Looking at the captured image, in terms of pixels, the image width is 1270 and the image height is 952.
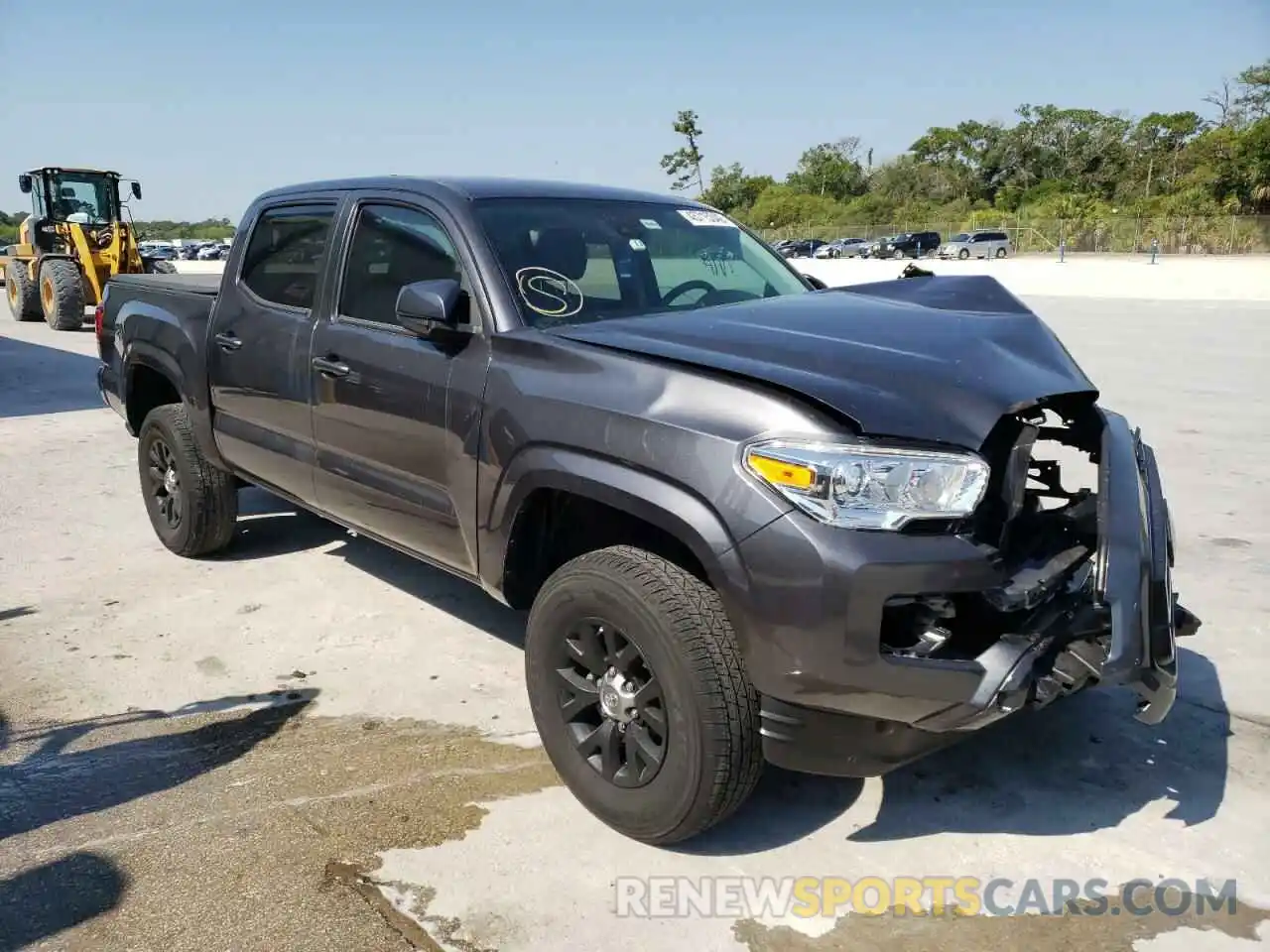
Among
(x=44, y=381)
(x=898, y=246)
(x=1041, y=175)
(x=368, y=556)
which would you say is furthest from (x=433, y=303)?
(x=1041, y=175)

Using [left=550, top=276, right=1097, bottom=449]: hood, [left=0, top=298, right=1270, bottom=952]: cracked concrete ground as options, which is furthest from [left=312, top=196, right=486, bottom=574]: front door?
[left=0, top=298, right=1270, bottom=952]: cracked concrete ground

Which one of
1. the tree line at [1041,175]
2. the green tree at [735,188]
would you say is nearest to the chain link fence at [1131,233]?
the tree line at [1041,175]

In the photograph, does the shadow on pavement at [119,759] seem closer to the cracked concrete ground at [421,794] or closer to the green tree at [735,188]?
the cracked concrete ground at [421,794]

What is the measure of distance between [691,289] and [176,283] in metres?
3.11

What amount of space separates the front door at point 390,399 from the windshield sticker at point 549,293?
0.20 meters

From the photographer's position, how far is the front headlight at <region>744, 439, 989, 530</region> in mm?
2436

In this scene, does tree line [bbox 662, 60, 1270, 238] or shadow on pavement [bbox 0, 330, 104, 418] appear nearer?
shadow on pavement [bbox 0, 330, 104, 418]

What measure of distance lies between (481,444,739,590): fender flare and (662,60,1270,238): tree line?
Answer: 189 feet

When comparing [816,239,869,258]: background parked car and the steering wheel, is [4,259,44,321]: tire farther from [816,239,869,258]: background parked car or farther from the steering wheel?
[816,239,869,258]: background parked car

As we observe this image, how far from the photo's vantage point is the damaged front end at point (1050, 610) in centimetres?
245

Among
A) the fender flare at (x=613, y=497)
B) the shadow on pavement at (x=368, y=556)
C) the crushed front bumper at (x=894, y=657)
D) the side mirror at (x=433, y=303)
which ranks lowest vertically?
the shadow on pavement at (x=368, y=556)

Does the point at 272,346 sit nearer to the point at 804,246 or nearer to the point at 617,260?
the point at 617,260

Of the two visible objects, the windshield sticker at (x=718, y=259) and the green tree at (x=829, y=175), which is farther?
the green tree at (x=829, y=175)

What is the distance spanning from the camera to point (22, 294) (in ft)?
60.5
